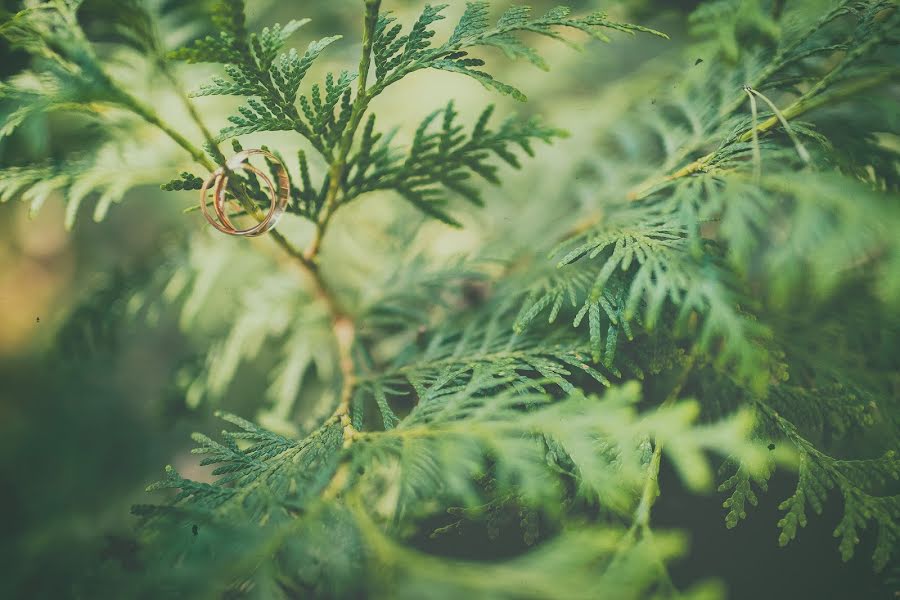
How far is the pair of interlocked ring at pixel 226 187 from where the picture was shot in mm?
792

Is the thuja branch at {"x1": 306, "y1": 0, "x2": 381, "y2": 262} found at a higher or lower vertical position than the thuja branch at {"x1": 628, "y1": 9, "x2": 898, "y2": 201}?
higher

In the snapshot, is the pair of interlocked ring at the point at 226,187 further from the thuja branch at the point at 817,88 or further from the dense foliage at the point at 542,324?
the thuja branch at the point at 817,88

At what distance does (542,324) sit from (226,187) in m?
0.66

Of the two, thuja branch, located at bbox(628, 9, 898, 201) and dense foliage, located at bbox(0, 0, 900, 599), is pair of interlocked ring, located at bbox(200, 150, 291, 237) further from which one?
thuja branch, located at bbox(628, 9, 898, 201)

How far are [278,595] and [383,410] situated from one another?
33 centimetres

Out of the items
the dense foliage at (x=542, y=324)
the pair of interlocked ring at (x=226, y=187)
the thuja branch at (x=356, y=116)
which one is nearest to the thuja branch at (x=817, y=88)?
the dense foliage at (x=542, y=324)

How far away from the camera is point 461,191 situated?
1028 mm

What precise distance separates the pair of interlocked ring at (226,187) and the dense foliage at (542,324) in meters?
0.04

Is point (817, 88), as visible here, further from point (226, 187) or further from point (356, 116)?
point (226, 187)

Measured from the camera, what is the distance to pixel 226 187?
845 millimetres

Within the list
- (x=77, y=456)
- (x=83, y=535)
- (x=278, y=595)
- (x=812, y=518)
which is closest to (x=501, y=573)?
(x=278, y=595)

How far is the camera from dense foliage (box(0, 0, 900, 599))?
661mm

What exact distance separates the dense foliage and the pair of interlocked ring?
40mm

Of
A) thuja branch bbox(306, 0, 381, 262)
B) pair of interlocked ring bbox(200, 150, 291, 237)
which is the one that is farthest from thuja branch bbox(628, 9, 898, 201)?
pair of interlocked ring bbox(200, 150, 291, 237)
